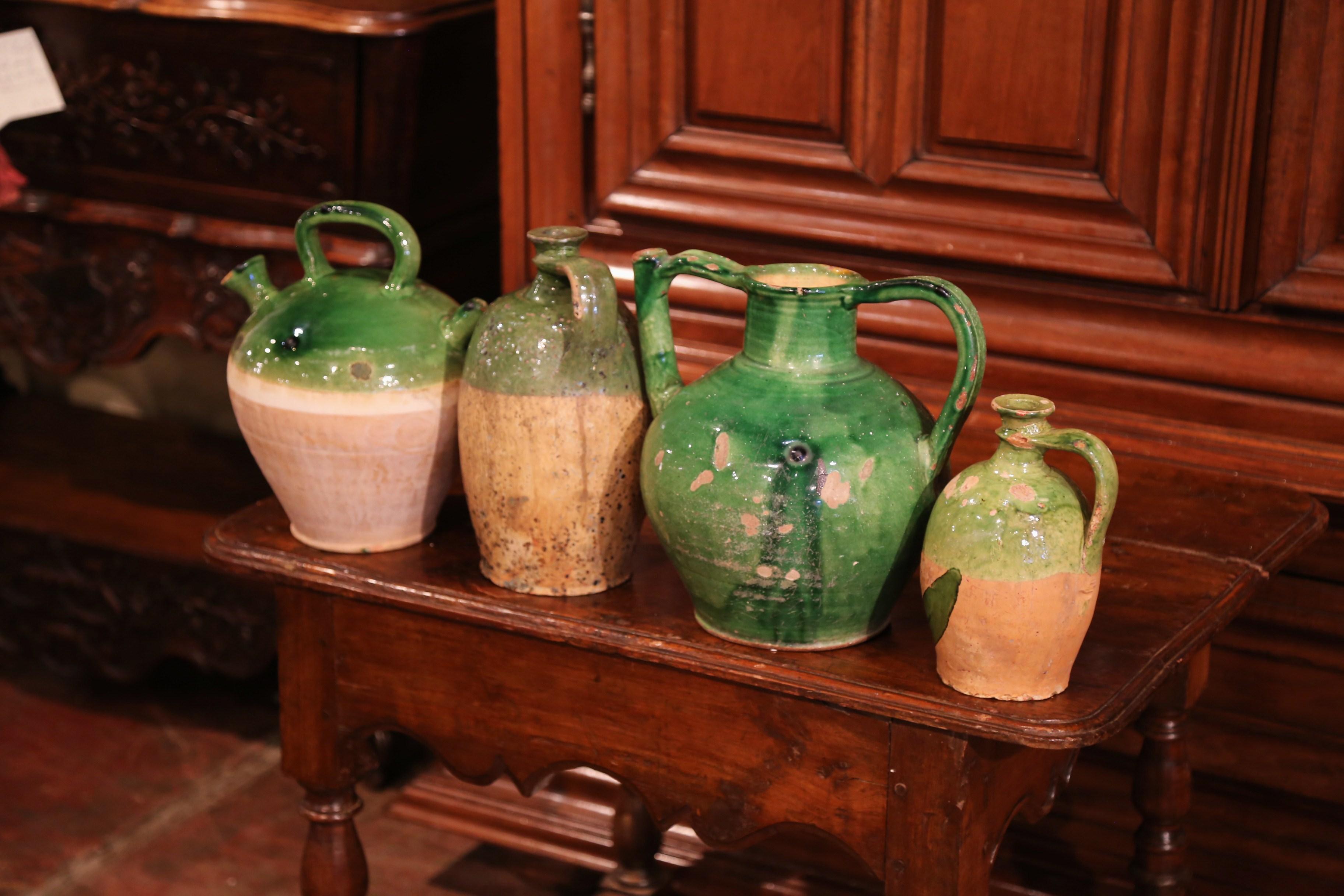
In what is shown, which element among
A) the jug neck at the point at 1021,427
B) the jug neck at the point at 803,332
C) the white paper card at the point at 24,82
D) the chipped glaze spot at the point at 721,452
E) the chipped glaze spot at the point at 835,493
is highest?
the white paper card at the point at 24,82

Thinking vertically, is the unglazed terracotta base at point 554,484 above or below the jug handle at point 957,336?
below

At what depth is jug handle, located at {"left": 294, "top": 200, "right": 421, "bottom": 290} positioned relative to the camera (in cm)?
145

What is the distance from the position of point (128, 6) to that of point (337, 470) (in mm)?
999

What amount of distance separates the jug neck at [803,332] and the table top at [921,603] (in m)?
0.23

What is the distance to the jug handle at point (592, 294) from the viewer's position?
1326 millimetres

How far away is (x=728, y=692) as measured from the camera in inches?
51.1

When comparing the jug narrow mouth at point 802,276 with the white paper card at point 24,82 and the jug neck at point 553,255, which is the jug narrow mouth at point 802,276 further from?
the white paper card at point 24,82

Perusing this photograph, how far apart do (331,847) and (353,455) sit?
1.44 feet

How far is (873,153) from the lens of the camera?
67.0 inches

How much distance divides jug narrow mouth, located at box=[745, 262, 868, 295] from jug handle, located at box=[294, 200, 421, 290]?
340mm

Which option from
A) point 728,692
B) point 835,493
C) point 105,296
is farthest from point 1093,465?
point 105,296

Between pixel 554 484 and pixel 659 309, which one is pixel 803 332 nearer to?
pixel 659 309

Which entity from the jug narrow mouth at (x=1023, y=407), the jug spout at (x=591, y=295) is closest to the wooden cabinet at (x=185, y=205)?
the jug spout at (x=591, y=295)

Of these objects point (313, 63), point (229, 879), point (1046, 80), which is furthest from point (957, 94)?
point (229, 879)
